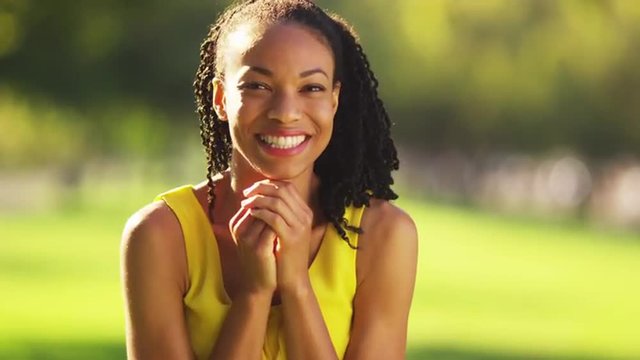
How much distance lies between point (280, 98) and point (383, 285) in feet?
1.81

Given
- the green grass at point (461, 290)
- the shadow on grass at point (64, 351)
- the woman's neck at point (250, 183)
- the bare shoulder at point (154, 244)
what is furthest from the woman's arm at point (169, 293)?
the green grass at point (461, 290)

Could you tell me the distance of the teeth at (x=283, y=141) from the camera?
3146 millimetres

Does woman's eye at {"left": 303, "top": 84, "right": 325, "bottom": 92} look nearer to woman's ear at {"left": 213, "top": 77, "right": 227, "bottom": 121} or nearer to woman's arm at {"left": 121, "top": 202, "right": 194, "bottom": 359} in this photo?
woman's ear at {"left": 213, "top": 77, "right": 227, "bottom": 121}

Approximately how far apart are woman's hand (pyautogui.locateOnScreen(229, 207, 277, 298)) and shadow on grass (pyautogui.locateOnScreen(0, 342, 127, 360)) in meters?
8.77

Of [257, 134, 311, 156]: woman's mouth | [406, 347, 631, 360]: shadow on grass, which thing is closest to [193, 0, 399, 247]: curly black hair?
[257, 134, 311, 156]: woman's mouth

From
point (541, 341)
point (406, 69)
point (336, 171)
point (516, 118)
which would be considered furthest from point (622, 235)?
point (336, 171)

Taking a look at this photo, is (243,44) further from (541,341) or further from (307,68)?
(541,341)

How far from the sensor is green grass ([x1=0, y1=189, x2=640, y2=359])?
1374 centimetres

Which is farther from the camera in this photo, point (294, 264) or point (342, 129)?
point (342, 129)

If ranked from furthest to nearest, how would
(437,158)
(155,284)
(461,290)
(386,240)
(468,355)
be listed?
(437,158), (461,290), (468,355), (386,240), (155,284)

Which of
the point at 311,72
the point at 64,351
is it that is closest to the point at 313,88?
the point at 311,72

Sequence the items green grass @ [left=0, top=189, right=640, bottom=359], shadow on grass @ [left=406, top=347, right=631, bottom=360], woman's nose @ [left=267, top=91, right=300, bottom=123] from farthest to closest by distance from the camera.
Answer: green grass @ [left=0, top=189, right=640, bottom=359] < shadow on grass @ [left=406, top=347, right=631, bottom=360] < woman's nose @ [left=267, top=91, right=300, bottom=123]

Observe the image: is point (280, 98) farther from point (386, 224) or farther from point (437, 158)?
point (437, 158)

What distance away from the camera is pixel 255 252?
10.3ft
